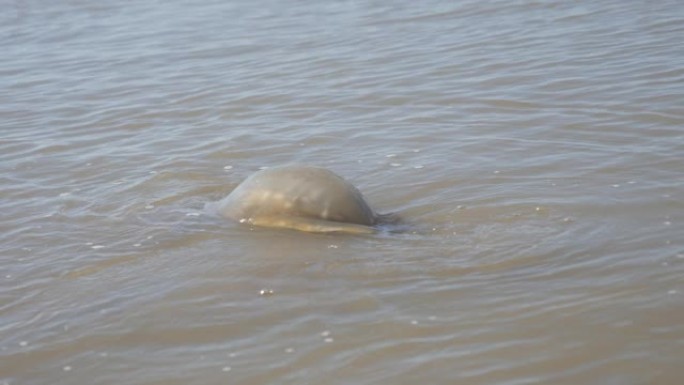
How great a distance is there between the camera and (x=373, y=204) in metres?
7.24

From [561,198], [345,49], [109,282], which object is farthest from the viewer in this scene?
[345,49]

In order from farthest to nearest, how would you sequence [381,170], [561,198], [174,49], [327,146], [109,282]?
[174,49] < [327,146] < [381,170] < [561,198] < [109,282]

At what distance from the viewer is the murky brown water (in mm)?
5137

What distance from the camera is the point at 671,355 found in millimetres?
4816

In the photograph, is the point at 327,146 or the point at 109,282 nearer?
the point at 109,282

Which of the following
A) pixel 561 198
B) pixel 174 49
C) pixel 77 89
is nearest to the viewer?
pixel 561 198

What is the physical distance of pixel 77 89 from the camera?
11.4m

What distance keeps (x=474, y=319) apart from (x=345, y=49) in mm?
7204

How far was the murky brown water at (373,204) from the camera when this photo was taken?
5.14 meters

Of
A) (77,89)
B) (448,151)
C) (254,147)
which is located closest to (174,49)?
(77,89)

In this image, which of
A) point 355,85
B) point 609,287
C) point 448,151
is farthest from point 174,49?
point 609,287

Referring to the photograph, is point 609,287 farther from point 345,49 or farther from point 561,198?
point 345,49

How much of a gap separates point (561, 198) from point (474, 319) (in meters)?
1.87

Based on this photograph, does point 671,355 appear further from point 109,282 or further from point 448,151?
point 448,151
